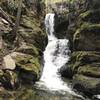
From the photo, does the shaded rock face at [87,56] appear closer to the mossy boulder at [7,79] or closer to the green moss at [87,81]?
the green moss at [87,81]

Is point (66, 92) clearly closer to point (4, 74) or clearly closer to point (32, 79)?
point (32, 79)

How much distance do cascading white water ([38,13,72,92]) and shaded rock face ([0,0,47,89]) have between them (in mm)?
1034

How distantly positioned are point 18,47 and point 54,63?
681 cm

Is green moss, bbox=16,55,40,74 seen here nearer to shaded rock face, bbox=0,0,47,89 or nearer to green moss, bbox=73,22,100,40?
shaded rock face, bbox=0,0,47,89

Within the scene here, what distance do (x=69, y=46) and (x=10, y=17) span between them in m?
8.82

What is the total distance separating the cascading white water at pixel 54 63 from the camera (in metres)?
23.8

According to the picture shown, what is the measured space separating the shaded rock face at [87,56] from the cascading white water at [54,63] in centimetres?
124

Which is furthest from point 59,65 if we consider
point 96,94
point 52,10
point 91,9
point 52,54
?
point 52,10

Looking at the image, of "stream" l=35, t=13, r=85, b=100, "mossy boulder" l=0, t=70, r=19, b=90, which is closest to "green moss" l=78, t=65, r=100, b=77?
"stream" l=35, t=13, r=85, b=100

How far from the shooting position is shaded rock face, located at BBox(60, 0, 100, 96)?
21664 mm

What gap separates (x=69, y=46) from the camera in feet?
108

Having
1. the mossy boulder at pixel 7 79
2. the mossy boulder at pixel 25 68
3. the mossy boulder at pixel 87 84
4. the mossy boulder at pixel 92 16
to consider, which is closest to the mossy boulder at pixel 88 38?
the mossy boulder at pixel 92 16

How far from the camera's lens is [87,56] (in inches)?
964

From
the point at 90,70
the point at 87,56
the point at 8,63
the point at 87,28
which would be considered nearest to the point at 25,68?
the point at 8,63
